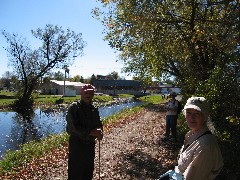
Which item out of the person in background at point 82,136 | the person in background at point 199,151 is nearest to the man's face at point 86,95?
the person in background at point 82,136

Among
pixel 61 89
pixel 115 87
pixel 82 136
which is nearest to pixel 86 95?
pixel 82 136

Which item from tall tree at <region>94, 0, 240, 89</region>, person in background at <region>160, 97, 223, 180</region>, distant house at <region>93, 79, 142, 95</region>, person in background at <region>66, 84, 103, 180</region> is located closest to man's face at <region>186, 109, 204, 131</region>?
person in background at <region>160, 97, 223, 180</region>

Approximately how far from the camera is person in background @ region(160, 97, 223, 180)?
3.42 meters

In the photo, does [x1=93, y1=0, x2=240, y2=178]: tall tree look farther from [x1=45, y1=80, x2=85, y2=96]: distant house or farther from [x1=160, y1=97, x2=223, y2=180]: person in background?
[x1=45, y1=80, x2=85, y2=96]: distant house

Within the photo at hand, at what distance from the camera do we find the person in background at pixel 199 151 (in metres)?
3.42

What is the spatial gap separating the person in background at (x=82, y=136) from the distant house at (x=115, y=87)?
102 meters

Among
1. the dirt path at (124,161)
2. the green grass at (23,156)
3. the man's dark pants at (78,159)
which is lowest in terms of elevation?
the green grass at (23,156)

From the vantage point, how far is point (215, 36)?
37.0ft

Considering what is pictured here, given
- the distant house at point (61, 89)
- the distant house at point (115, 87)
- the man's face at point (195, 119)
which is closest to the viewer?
the man's face at point (195, 119)

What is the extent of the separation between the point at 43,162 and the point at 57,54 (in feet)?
136

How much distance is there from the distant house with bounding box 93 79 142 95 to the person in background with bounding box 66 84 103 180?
102356mm

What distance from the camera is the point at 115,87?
11581cm

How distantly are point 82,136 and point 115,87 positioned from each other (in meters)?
110

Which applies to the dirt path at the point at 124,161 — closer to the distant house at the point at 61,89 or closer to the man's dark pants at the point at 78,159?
the man's dark pants at the point at 78,159
